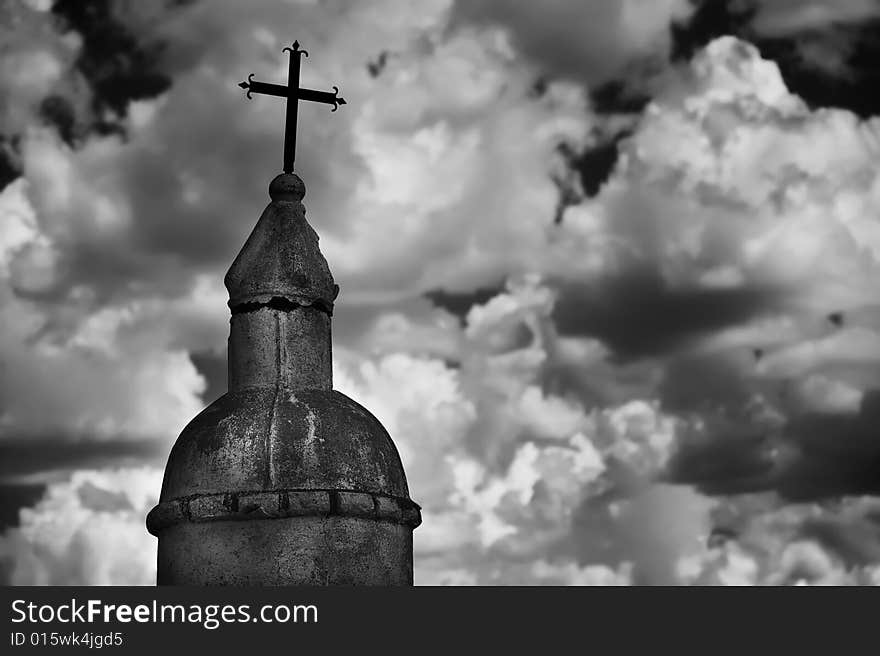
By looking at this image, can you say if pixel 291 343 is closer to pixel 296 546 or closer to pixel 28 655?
pixel 296 546

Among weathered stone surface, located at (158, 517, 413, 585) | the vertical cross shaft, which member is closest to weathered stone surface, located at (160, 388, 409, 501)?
weathered stone surface, located at (158, 517, 413, 585)

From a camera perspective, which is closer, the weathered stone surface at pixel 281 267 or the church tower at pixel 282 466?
the church tower at pixel 282 466

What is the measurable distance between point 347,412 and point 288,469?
736 millimetres

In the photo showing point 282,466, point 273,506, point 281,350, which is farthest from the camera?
point 281,350

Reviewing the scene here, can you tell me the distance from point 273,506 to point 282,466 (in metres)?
0.31

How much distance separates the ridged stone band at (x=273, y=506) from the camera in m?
9.88

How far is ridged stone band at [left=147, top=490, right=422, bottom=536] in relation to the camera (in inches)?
389

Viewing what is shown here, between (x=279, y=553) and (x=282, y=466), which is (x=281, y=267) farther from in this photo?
(x=279, y=553)

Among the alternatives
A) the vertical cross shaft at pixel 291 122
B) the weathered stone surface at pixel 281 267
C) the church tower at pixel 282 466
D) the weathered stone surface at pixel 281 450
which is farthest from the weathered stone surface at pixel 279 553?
the vertical cross shaft at pixel 291 122

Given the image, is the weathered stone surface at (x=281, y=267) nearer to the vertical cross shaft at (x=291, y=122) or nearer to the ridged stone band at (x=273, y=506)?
the vertical cross shaft at (x=291, y=122)

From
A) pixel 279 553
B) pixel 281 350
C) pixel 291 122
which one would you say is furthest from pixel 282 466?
pixel 291 122

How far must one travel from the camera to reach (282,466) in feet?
33.0

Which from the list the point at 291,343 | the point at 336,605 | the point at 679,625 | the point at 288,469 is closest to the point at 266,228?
the point at 291,343

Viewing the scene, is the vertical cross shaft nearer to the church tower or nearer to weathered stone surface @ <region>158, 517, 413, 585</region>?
the church tower
